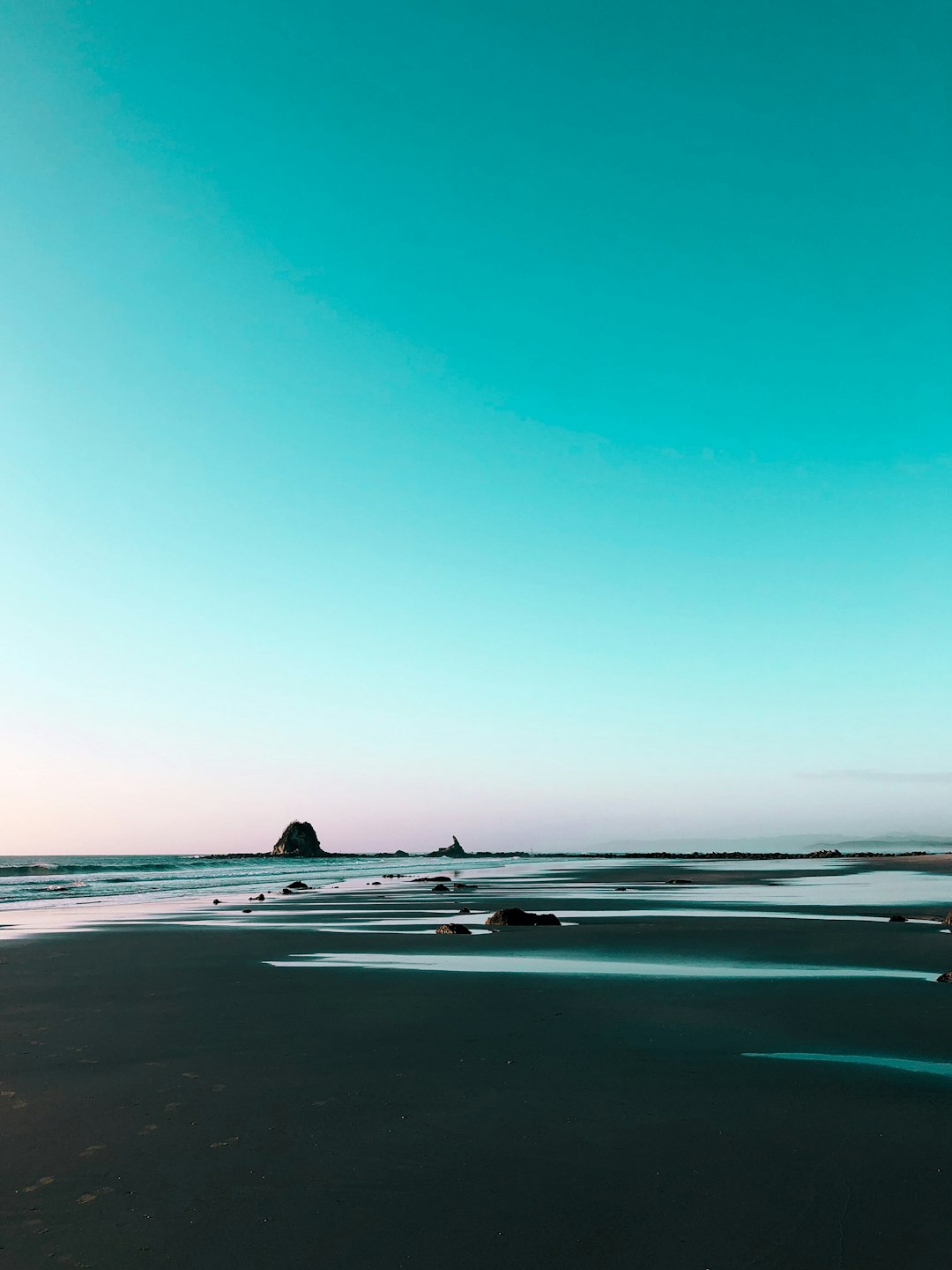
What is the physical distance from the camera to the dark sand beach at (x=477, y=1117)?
4539 millimetres

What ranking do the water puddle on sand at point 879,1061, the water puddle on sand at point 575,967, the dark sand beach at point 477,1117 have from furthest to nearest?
the water puddle on sand at point 575,967
the water puddle on sand at point 879,1061
the dark sand beach at point 477,1117

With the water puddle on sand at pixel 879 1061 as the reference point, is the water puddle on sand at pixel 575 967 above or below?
below

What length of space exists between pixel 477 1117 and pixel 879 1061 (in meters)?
4.01

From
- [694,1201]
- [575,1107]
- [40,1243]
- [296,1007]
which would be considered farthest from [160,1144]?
[296,1007]

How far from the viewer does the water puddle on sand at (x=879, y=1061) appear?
761 centimetres

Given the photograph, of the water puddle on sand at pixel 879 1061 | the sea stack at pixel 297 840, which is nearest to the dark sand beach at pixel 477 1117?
the water puddle on sand at pixel 879 1061

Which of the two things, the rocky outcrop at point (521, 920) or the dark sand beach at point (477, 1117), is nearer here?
the dark sand beach at point (477, 1117)

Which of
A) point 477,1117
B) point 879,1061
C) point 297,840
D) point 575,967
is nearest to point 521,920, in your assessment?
point 575,967

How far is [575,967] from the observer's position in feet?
46.7

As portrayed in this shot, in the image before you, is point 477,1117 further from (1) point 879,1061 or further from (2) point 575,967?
(2) point 575,967

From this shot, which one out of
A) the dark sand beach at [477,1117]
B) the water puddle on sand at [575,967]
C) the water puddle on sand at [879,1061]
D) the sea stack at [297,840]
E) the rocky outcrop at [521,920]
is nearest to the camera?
the dark sand beach at [477,1117]

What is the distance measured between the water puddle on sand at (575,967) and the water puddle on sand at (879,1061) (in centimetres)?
490

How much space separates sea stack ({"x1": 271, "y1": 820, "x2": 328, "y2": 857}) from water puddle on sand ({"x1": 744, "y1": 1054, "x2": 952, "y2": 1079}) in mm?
168207

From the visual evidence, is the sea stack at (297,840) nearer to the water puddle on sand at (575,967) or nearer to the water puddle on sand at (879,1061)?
the water puddle on sand at (575,967)
